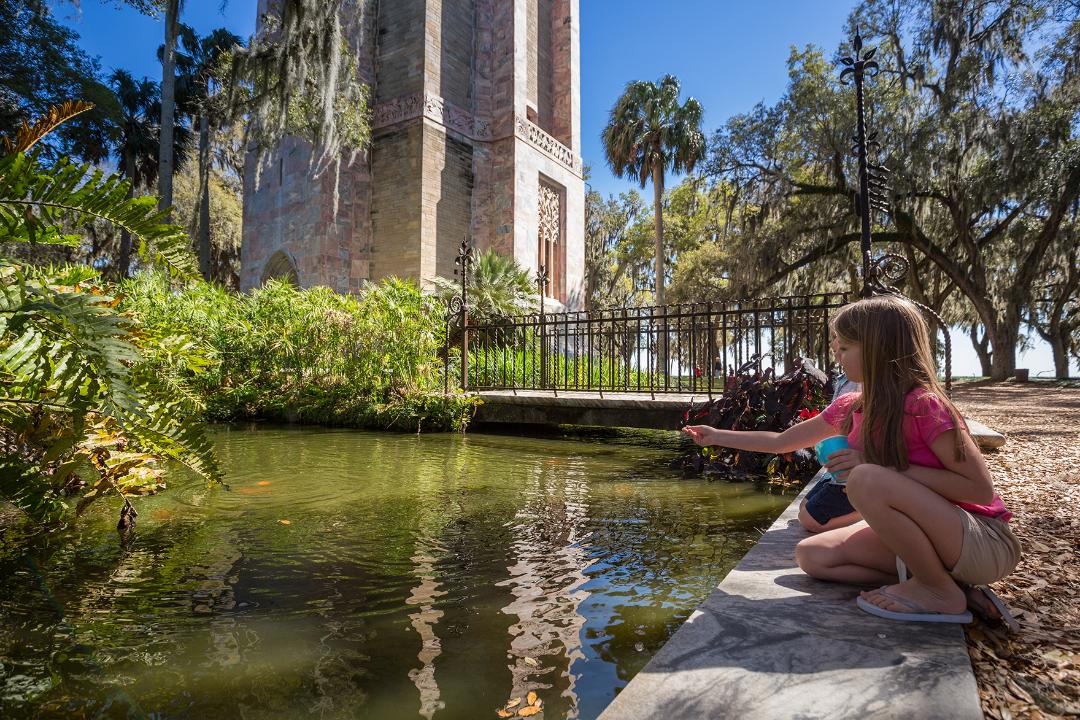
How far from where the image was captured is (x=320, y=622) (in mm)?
2197

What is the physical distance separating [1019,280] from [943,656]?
71.3 ft

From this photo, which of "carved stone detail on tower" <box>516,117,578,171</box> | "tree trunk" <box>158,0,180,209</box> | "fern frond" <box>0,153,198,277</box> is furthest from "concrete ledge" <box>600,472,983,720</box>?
"tree trunk" <box>158,0,180,209</box>

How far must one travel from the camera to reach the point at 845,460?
1.94 metres

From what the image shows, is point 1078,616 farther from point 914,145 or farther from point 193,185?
point 193,185

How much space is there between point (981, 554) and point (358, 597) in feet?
7.10

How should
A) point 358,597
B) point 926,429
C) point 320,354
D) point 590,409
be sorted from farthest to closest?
point 320,354 → point 590,409 → point 358,597 → point 926,429

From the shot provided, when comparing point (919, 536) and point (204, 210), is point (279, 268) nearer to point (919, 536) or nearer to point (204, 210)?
point (204, 210)

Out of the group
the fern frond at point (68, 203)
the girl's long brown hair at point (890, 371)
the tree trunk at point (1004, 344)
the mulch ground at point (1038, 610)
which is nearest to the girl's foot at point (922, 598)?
the mulch ground at point (1038, 610)

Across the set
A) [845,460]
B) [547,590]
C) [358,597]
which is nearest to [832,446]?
[845,460]

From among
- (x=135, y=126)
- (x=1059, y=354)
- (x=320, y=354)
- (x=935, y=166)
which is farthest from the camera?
(x=1059, y=354)

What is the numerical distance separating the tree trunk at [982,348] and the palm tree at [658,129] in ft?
63.2

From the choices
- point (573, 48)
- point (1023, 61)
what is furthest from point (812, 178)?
point (573, 48)

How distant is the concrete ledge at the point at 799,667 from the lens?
120cm

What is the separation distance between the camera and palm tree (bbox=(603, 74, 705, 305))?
77.4ft
